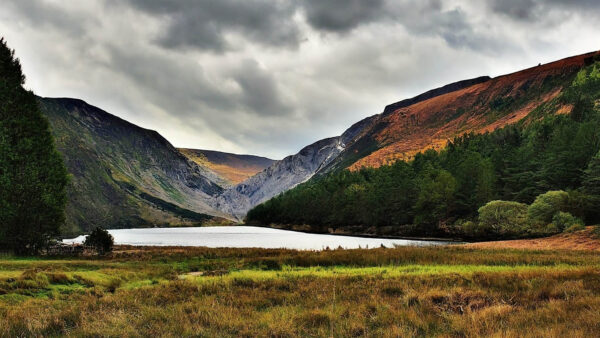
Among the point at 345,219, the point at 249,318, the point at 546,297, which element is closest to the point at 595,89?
the point at 345,219

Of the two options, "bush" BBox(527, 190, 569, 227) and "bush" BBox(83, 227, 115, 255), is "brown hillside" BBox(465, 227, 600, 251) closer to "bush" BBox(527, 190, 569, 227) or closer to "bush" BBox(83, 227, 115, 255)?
"bush" BBox(527, 190, 569, 227)

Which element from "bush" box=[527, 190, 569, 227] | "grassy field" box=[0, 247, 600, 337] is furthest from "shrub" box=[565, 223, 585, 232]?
"grassy field" box=[0, 247, 600, 337]

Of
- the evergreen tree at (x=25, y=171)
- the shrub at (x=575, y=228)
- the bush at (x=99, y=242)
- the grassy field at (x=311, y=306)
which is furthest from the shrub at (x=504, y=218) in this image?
the evergreen tree at (x=25, y=171)

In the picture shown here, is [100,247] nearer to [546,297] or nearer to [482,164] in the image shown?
[546,297]

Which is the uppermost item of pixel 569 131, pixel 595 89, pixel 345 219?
pixel 595 89

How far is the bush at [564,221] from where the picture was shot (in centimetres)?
5376

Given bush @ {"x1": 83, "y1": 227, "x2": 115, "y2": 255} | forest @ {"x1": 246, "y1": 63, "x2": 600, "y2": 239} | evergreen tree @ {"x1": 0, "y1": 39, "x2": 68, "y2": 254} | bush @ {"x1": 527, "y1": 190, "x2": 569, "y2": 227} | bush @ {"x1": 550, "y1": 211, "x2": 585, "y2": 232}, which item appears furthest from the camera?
forest @ {"x1": 246, "y1": 63, "x2": 600, "y2": 239}

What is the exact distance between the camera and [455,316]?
10.9 metres

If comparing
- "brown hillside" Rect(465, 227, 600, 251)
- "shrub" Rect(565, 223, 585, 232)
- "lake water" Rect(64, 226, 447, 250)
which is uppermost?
"shrub" Rect(565, 223, 585, 232)

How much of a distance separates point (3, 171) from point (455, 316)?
42072mm

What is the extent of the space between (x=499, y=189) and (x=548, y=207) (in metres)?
32.6

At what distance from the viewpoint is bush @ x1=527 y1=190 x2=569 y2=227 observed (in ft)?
195

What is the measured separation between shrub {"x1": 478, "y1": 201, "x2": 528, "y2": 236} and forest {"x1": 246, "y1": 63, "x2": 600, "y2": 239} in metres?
0.17

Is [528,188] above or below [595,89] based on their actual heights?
below
